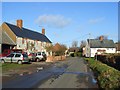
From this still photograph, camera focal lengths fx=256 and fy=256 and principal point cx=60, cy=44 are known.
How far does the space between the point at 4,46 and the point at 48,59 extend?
31.0ft

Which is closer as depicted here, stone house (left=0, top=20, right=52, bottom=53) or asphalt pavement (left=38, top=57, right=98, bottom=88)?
asphalt pavement (left=38, top=57, right=98, bottom=88)

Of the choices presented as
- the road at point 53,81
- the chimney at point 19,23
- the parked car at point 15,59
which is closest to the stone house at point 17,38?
the chimney at point 19,23

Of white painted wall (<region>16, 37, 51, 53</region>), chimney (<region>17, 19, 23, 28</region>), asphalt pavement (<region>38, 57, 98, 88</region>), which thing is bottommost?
asphalt pavement (<region>38, 57, 98, 88</region>)

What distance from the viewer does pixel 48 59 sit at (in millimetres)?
52500

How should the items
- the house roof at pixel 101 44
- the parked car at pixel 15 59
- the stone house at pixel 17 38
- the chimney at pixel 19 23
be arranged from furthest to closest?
the house roof at pixel 101 44 < the chimney at pixel 19 23 < the stone house at pixel 17 38 < the parked car at pixel 15 59

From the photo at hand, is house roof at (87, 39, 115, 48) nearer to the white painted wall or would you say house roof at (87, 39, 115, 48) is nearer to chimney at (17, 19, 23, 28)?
the white painted wall

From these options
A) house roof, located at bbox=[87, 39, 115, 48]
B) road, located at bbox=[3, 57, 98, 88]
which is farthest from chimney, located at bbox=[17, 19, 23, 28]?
road, located at bbox=[3, 57, 98, 88]

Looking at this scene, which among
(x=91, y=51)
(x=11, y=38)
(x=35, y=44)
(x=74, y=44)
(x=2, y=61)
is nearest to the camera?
(x=2, y=61)

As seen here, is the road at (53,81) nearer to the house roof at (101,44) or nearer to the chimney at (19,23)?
the chimney at (19,23)

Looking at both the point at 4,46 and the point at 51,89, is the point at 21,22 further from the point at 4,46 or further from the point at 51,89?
the point at 51,89

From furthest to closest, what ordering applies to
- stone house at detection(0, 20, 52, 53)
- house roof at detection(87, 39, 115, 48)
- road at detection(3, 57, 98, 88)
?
house roof at detection(87, 39, 115, 48) → stone house at detection(0, 20, 52, 53) → road at detection(3, 57, 98, 88)

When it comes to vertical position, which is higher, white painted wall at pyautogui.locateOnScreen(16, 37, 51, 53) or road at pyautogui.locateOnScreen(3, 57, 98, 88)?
white painted wall at pyautogui.locateOnScreen(16, 37, 51, 53)

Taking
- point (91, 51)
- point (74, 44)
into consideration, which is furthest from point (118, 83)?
point (74, 44)

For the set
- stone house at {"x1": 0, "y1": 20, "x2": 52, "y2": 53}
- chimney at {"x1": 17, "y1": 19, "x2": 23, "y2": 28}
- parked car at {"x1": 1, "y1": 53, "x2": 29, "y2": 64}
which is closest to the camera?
parked car at {"x1": 1, "y1": 53, "x2": 29, "y2": 64}
